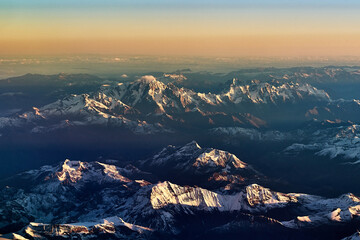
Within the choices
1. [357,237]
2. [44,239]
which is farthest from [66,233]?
[357,237]

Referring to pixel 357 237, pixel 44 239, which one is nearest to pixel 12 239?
pixel 44 239

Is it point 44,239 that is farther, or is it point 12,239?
point 44,239

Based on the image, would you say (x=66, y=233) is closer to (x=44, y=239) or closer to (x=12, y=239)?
(x=44, y=239)

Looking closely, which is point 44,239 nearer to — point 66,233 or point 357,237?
point 66,233

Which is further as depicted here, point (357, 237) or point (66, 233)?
point (66, 233)

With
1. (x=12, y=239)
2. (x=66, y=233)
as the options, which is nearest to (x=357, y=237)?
(x=66, y=233)

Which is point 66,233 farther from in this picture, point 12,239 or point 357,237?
point 357,237
